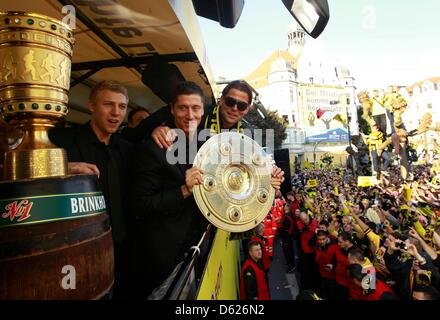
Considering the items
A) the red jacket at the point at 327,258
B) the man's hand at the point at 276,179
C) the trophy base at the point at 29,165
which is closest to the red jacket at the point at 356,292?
the red jacket at the point at 327,258

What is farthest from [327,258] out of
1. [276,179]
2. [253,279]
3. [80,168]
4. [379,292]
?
[80,168]

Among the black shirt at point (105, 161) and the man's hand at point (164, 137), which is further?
the man's hand at point (164, 137)

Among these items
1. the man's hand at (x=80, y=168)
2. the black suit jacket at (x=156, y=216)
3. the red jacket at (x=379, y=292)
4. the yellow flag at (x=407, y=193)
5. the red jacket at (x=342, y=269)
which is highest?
the man's hand at (x=80, y=168)

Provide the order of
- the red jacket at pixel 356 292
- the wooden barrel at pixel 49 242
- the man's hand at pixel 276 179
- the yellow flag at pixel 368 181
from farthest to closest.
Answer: the yellow flag at pixel 368 181 < the red jacket at pixel 356 292 < the man's hand at pixel 276 179 < the wooden barrel at pixel 49 242

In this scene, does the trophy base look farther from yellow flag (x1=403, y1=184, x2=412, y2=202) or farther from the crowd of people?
yellow flag (x1=403, y1=184, x2=412, y2=202)

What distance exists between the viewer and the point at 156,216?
159cm

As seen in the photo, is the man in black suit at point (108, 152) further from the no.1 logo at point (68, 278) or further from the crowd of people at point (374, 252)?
the crowd of people at point (374, 252)

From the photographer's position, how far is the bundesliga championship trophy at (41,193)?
638mm

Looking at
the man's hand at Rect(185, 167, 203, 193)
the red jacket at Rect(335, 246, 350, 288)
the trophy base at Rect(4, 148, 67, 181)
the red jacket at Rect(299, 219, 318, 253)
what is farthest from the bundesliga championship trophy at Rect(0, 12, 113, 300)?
the red jacket at Rect(299, 219, 318, 253)

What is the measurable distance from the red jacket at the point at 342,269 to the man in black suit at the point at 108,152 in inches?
165

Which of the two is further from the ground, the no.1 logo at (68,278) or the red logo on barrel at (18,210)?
the red logo on barrel at (18,210)

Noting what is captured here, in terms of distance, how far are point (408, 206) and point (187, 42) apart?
753 centimetres
